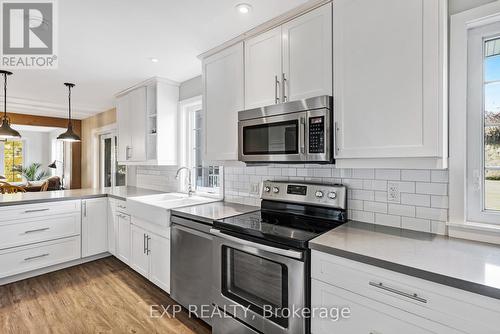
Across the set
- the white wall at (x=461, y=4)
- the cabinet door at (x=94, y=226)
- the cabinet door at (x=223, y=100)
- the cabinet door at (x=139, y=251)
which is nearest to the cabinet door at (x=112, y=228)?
the cabinet door at (x=94, y=226)

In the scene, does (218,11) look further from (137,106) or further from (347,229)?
(137,106)

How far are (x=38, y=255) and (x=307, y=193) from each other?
3.22 m

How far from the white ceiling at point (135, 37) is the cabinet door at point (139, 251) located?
1838mm

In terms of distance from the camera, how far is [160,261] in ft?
8.18

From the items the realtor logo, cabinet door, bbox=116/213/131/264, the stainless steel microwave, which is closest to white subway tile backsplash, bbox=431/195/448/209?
the stainless steel microwave

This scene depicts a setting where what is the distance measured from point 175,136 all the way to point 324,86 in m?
2.33

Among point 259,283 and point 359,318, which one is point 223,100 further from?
point 359,318

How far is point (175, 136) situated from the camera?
11.3 ft

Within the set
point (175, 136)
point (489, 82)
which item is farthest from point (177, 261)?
point (489, 82)

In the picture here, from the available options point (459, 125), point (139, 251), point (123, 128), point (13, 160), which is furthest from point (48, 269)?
point (13, 160)

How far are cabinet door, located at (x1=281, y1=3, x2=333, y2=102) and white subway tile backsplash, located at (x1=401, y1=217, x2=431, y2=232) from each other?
0.93 metres

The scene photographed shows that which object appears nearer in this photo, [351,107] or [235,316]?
[351,107]

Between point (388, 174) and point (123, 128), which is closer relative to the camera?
point (388, 174)

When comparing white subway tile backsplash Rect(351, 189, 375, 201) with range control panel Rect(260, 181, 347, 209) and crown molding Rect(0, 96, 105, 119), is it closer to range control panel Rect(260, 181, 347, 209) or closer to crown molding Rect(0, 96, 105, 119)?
range control panel Rect(260, 181, 347, 209)
